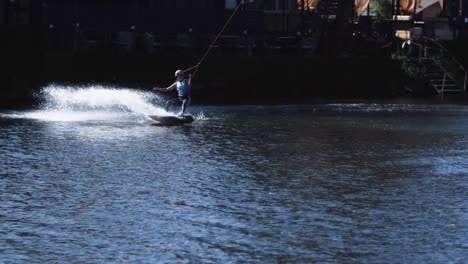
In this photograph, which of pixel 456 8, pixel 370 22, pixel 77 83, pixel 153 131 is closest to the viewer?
pixel 153 131

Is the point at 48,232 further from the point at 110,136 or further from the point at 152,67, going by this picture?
the point at 152,67

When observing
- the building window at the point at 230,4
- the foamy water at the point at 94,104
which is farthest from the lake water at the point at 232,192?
the building window at the point at 230,4

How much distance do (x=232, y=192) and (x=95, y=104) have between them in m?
22.2

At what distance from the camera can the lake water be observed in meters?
11.3

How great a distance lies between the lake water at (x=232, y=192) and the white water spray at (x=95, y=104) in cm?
186

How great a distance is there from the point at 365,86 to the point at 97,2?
1405cm

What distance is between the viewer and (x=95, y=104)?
37000mm

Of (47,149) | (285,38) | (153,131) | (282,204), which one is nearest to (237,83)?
(285,38)

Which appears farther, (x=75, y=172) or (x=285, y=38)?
(x=285, y=38)

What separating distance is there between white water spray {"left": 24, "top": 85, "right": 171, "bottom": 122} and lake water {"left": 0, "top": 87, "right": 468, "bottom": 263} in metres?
1.86

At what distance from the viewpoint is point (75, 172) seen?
17688 millimetres

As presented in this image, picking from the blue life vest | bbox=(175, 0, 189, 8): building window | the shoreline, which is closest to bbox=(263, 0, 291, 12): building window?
bbox=(175, 0, 189, 8): building window

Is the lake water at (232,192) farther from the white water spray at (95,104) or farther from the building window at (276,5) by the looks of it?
the building window at (276,5)

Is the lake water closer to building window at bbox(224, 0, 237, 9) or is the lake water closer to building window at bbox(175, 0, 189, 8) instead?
building window at bbox(175, 0, 189, 8)
